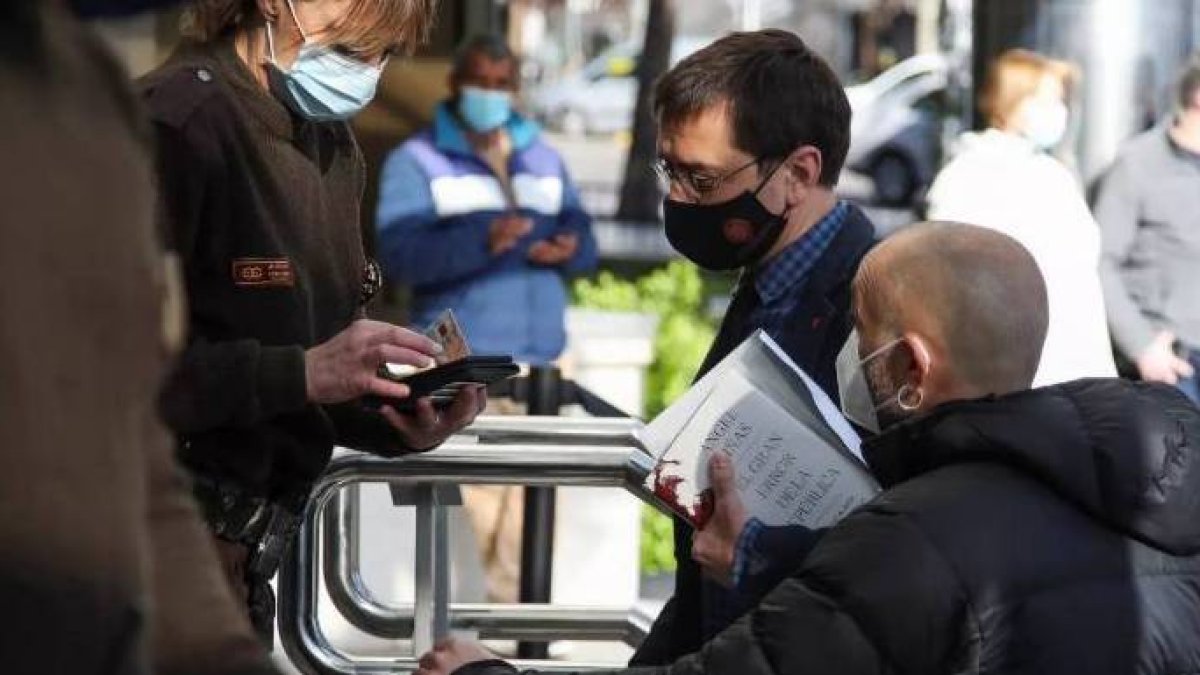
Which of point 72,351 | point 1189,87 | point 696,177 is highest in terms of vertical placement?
point 72,351

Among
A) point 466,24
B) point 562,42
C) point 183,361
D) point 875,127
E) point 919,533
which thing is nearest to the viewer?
point 919,533

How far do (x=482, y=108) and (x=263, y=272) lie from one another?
4563 millimetres

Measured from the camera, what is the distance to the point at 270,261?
3.54m

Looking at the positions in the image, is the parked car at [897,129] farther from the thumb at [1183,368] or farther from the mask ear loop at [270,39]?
the mask ear loop at [270,39]

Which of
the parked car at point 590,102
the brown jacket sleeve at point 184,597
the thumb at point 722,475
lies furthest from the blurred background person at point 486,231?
the parked car at point 590,102

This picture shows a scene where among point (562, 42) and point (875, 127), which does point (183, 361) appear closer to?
point (875, 127)

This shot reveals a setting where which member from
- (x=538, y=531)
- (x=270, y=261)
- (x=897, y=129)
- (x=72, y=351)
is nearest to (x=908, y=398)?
(x=270, y=261)

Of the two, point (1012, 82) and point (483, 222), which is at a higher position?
point (1012, 82)

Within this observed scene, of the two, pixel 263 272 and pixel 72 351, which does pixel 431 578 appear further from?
pixel 72 351

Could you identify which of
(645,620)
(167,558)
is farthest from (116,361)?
(645,620)

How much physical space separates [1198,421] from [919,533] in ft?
1.55

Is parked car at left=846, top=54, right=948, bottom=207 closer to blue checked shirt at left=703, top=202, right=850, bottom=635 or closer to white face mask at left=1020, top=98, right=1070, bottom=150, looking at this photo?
white face mask at left=1020, top=98, right=1070, bottom=150

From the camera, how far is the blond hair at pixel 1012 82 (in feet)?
25.5

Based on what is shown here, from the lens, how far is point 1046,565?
2730mm
